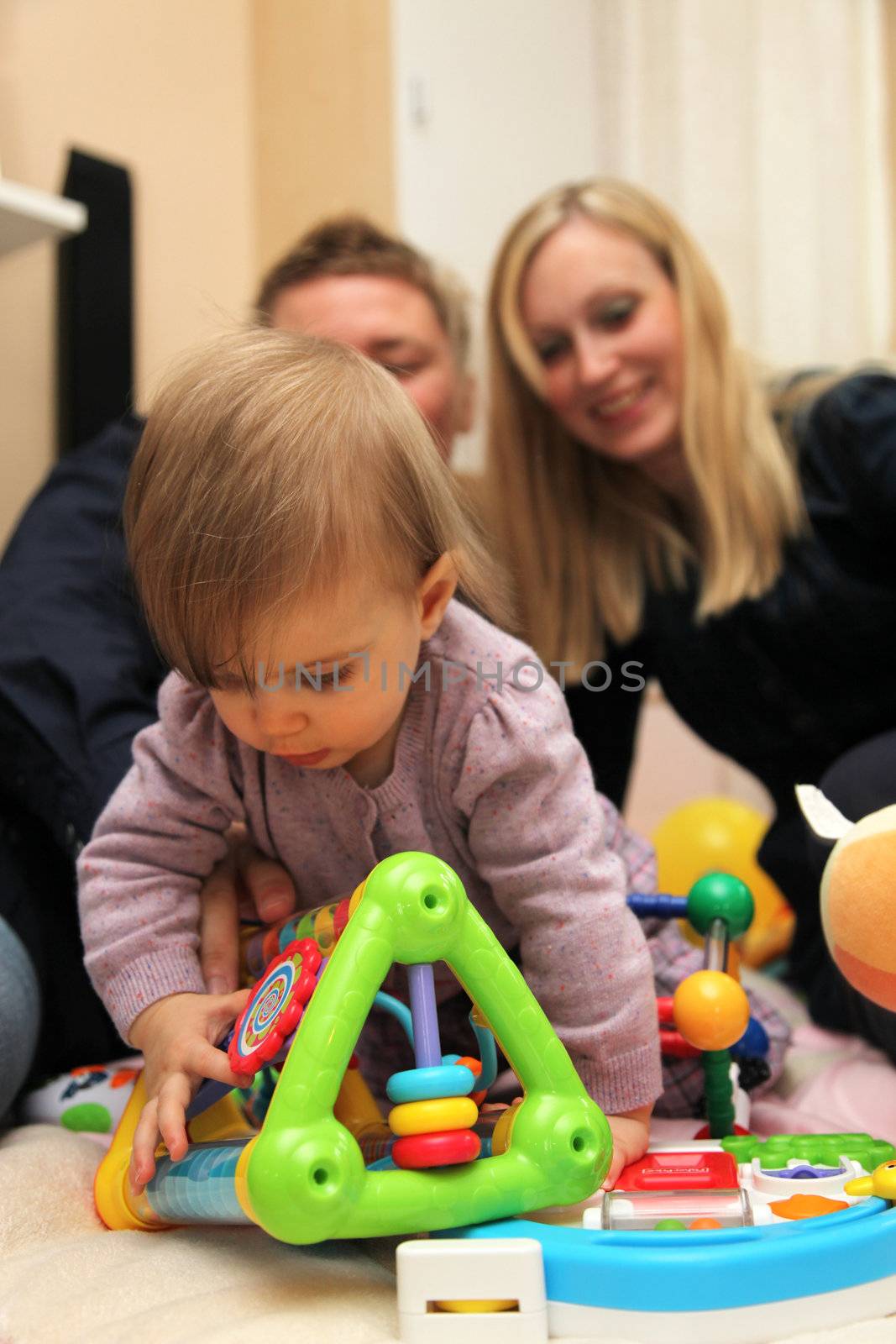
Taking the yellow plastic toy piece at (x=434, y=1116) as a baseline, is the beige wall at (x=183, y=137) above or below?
above

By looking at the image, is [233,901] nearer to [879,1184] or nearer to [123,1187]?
[123,1187]

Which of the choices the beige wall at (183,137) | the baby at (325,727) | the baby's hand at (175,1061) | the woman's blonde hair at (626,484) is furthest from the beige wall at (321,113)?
the baby's hand at (175,1061)

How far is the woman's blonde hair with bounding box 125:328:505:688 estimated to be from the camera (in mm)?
611

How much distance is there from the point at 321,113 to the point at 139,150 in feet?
1.01

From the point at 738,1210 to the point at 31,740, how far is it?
2.11 ft

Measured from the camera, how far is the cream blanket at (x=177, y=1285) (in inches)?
20.9

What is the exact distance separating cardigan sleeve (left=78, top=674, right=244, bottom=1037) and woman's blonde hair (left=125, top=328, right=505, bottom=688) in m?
0.10

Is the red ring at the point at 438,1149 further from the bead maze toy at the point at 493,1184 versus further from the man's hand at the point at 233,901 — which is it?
the man's hand at the point at 233,901

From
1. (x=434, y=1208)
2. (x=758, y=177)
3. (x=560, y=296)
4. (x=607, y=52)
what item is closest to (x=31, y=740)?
(x=434, y=1208)

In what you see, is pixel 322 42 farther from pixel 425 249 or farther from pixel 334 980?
pixel 334 980

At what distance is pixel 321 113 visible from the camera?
1.85 metres

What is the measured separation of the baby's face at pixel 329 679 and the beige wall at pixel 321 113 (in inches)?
51.4

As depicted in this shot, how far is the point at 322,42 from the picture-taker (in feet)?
6.06

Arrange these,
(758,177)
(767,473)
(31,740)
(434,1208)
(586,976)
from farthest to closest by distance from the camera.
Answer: (758,177), (767,473), (31,740), (586,976), (434,1208)
